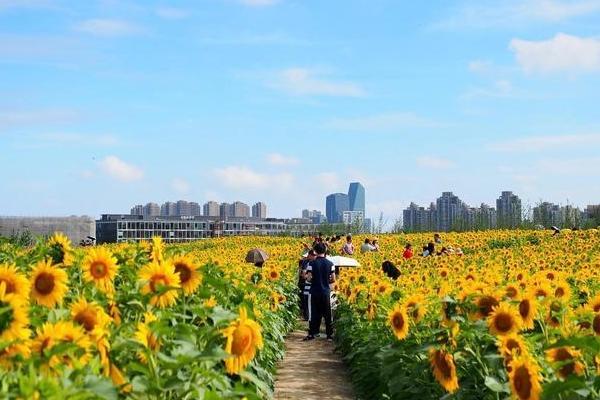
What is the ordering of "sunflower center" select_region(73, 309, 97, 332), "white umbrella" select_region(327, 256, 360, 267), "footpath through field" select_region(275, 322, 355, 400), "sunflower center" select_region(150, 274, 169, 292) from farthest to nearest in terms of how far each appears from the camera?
"white umbrella" select_region(327, 256, 360, 267), "footpath through field" select_region(275, 322, 355, 400), "sunflower center" select_region(150, 274, 169, 292), "sunflower center" select_region(73, 309, 97, 332)

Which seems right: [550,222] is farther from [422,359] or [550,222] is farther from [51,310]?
[51,310]

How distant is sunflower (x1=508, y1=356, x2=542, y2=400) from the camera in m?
3.66

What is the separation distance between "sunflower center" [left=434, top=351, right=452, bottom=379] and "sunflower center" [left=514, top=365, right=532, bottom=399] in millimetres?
880

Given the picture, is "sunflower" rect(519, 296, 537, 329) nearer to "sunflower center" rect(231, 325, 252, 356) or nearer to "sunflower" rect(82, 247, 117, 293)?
"sunflower center" rect(231, 325, 252, 356)

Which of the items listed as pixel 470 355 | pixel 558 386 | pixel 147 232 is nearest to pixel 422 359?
pixel 470 355

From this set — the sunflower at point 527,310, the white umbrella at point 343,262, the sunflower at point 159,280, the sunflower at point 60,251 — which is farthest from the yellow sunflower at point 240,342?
the white umbrella at point 343,262

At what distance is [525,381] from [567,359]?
0.31 meters

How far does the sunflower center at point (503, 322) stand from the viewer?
4.55 metres

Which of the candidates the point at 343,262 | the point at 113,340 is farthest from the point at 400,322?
the point at 343,262

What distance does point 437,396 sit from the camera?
Result: 5.87 metres

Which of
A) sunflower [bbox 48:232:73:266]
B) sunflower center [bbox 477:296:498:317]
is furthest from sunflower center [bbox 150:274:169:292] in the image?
sunflower center [bbox 477:296:498:317]

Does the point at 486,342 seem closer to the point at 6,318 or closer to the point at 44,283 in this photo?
the point at 44,283

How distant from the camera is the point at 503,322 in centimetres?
456

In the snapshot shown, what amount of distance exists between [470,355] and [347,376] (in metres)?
5.01
